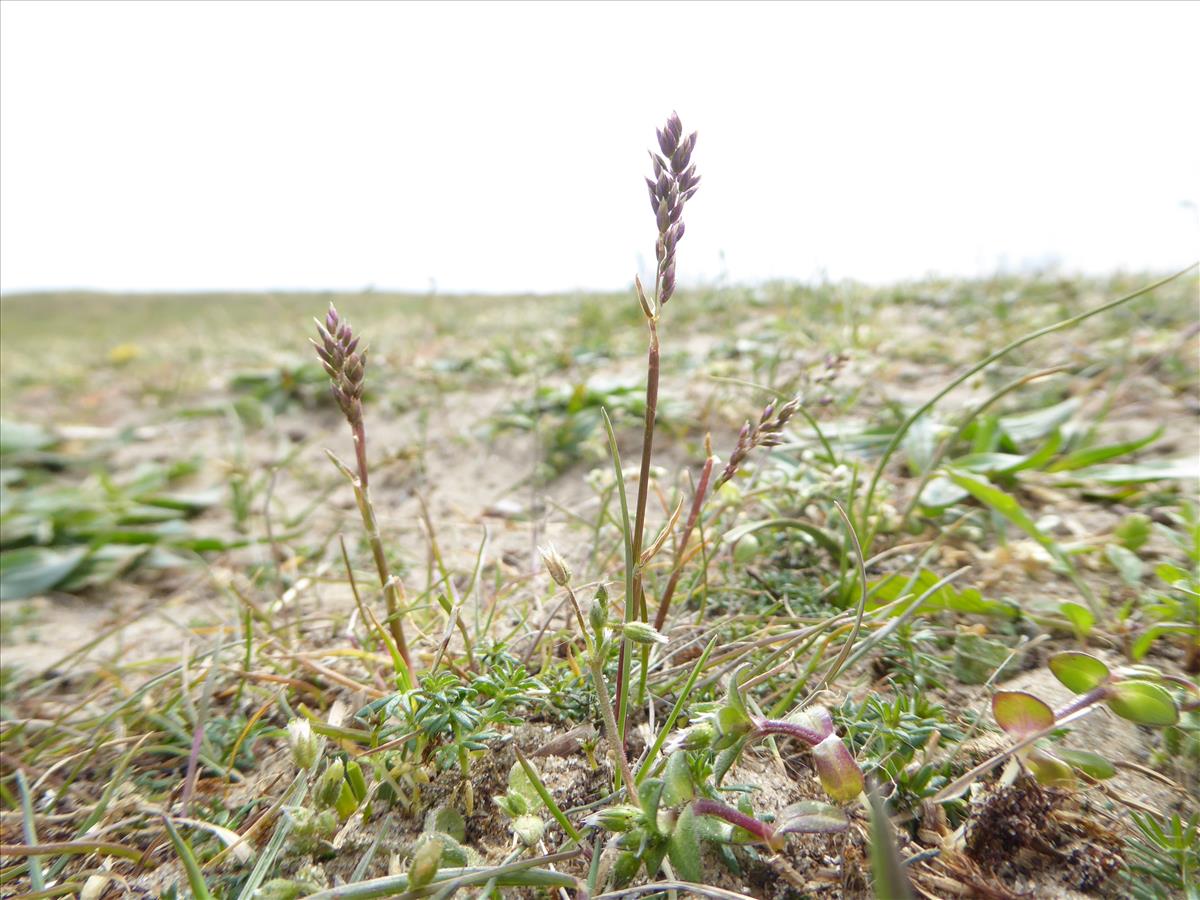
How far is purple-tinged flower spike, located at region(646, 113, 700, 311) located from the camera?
0.86 m

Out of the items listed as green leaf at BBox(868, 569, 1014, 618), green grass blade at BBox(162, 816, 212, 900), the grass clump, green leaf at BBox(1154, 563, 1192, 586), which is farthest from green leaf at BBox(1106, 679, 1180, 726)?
green grass blade at BBox(162, 816, 212, 900)

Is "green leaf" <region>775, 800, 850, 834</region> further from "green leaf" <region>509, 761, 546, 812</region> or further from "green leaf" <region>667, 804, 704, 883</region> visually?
"green leaf" <region>509, 761, 546, 812</region>

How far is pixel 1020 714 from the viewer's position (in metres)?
1.01

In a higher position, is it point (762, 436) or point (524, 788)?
point (762, 436)

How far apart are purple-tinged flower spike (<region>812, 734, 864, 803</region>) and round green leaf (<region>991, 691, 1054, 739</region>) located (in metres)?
0.27

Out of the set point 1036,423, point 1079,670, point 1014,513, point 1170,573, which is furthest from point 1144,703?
point 1036,423

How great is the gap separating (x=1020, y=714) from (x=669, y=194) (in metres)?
0.88

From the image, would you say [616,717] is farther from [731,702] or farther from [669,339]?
[669,339]

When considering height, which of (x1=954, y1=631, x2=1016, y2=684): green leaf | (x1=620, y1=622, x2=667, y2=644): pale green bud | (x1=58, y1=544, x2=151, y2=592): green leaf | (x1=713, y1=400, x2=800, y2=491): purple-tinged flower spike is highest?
(x1=713, y1=400, x2=800, y2=491): purple-tinged flower spike

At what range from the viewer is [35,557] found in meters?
2.47

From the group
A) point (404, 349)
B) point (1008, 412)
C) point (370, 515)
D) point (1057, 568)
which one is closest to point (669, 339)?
point (404, 349)

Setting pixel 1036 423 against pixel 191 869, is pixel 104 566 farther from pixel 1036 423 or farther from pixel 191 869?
pixel 1036 423

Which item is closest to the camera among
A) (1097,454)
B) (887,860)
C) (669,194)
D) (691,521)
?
(887,860)

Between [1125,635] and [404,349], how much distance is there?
4.18 metres
